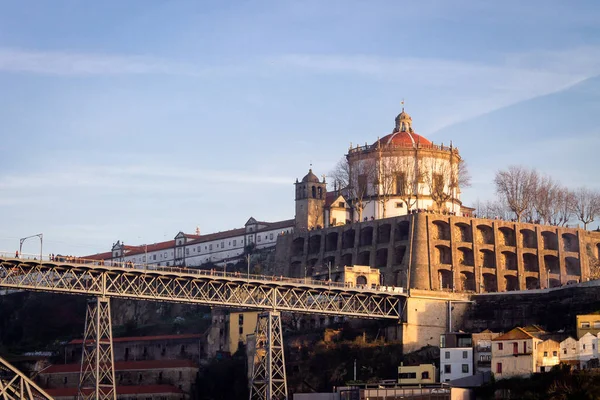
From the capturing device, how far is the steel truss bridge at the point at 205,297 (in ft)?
298

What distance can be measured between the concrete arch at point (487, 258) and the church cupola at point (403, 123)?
22.4 metres

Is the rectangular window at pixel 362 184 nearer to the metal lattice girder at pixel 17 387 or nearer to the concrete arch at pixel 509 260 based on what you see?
the concrete arch at pixel 509 260

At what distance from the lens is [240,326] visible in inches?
4877

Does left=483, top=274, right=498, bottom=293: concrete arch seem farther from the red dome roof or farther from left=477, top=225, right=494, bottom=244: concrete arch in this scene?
the red dome roof

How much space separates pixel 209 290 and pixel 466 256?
37.6 m

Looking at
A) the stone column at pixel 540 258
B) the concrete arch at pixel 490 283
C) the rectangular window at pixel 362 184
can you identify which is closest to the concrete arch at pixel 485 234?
the concrete arch at pixel 490 283

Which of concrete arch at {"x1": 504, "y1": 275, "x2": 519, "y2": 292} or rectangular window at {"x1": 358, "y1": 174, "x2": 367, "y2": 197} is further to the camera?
rectangular window at {"x1": 358, "y1": 174, "x2": 367, "y2": 197}

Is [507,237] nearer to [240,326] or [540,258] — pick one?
[540,258]

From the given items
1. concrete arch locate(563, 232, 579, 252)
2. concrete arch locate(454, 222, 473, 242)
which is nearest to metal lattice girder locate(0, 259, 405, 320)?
concrete arch locate(454, 222, 473, 242)

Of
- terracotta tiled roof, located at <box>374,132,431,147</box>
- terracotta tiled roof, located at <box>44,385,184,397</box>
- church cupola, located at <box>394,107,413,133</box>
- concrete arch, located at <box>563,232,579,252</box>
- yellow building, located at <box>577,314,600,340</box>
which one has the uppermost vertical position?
church cupola, located at <box>394,107,413,133</box>

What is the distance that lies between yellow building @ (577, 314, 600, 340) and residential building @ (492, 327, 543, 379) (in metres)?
4.22

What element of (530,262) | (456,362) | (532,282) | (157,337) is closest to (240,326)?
(157,337)

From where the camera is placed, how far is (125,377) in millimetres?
124688

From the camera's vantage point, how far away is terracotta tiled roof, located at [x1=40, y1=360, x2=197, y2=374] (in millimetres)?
121812
